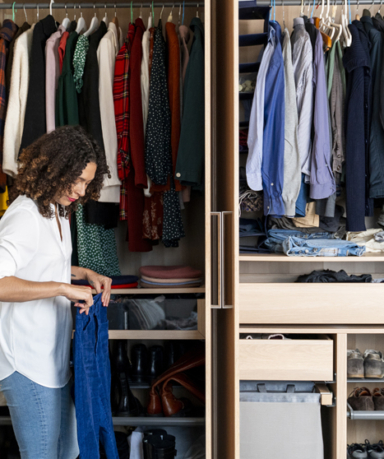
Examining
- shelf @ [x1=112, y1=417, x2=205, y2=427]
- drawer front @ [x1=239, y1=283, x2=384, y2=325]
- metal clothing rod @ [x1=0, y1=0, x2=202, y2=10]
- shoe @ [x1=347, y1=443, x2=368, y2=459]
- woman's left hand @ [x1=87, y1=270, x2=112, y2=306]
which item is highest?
metal clothing rod @ [x1=0, y1=0, x2=202, y2=10]

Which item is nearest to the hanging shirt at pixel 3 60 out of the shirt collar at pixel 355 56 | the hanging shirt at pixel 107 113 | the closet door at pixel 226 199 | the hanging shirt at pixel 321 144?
the hanging shirt at pixel 107 113

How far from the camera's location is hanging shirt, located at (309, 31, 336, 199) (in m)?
1.98

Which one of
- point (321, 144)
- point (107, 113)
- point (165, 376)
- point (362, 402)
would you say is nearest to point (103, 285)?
point (165, 376)

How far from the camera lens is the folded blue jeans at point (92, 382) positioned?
138 centimetres

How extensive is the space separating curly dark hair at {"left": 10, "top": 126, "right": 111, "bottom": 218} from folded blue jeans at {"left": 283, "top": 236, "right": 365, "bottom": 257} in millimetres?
1105

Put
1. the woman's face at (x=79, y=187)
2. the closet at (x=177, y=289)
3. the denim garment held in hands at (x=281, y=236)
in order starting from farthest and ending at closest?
the denim garment held in hands at (x=281, y=236), the closet at (x=177, y=289), the woman's face at (x=79, y=187)

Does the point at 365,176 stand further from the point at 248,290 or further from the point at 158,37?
the point at 158,37

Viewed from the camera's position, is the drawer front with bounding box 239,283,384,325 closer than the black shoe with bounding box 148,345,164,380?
Yes

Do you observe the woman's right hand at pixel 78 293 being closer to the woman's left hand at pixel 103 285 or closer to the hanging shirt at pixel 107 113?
the woman's left hand at pixel 103 285

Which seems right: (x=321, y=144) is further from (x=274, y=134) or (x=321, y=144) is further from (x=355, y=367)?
(x=355, y=367)

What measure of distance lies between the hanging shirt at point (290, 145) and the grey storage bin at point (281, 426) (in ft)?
2.75

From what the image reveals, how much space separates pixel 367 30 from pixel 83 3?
1402 millimetres

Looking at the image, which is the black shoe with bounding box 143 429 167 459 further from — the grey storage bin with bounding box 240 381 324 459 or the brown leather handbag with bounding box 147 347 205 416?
the grey storage bin with bounding box 240 381 324 459

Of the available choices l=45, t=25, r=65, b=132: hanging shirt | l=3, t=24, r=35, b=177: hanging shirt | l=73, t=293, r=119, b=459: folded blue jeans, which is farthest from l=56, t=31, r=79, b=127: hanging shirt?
l=73, t=293, r=119, b=459: folded blue jeans
